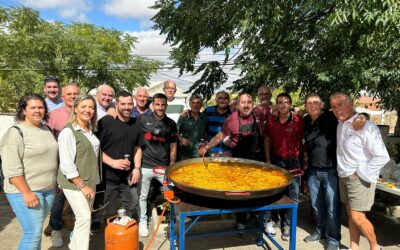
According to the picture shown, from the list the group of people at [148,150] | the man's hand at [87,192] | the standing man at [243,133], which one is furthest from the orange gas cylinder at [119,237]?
the standing man at [243,133]

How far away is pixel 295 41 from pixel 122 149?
142 inches

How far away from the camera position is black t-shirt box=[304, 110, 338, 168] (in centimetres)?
399

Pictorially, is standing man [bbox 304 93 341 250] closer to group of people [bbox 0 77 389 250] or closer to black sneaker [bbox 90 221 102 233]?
group of people [bbox 0 77 389 250]

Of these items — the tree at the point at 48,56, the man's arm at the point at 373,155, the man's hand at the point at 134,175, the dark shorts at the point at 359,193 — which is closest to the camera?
the man's arm at the point at 373,155

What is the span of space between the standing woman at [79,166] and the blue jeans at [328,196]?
2.81m

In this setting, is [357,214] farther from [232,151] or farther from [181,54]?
[181,54]

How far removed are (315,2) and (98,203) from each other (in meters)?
3.97

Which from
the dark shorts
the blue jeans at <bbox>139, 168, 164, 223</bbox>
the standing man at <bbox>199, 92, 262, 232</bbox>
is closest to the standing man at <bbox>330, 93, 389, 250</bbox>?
the dark shorts

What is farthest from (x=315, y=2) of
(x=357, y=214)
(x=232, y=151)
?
(x=357, y=214)

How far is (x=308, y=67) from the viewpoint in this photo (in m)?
5.00

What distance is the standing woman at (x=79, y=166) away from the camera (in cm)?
301

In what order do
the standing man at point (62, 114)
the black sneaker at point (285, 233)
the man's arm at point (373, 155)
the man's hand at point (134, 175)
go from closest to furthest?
the man's arm at point (373, 155)
the standing man at point (62, 114)
the man's hand at point (134, 175)
the black sneaker at point (285, 233)

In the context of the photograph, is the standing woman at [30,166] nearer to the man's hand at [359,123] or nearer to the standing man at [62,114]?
the standing man at [62,114]

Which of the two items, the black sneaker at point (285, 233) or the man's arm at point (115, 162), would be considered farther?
the black sneaker at point (285, 233)
